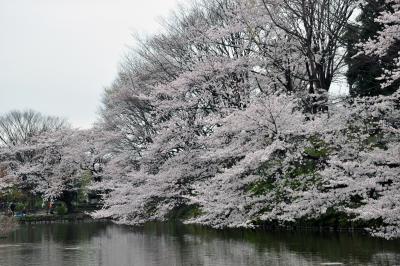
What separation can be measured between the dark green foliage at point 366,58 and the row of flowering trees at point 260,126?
1.55 ft

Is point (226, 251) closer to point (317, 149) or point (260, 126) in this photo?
point (260, 126)

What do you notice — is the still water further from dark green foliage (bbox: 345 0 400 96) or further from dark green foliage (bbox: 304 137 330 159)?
dark green foliage (bbox: 345 0 400 96)

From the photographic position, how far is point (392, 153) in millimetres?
13164

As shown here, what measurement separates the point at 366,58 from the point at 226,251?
26.5 feet

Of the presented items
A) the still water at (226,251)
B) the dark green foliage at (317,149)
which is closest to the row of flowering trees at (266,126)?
the dark green foliage at (317,149)

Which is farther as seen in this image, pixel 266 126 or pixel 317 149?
pixel 317 149

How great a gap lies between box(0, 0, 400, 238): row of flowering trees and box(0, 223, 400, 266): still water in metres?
0.82

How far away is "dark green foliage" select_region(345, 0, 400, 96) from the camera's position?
17750 millimetres

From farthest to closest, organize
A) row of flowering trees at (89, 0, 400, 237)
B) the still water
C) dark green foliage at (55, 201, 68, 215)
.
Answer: dark green foliage at (55, 201, 68, 215) → row of flowering trees at (89, 0, 400, 237) → the still water

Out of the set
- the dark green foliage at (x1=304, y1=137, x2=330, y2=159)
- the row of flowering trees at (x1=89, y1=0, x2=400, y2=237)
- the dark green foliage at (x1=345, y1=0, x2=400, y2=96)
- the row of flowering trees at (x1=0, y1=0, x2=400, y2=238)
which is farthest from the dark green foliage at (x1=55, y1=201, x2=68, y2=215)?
the dark green foliage at (x1=304, y1=137, x2=330, y2=159)

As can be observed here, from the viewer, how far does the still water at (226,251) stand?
1380cm

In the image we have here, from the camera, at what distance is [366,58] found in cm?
1809

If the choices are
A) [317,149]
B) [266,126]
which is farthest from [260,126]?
[317,149]

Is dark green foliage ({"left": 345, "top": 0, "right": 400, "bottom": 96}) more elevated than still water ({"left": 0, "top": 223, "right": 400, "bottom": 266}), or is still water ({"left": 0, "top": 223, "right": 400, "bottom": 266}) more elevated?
dark green foliage ({"left": 345, "top": 0, "right": 400, "bottom": 96})
